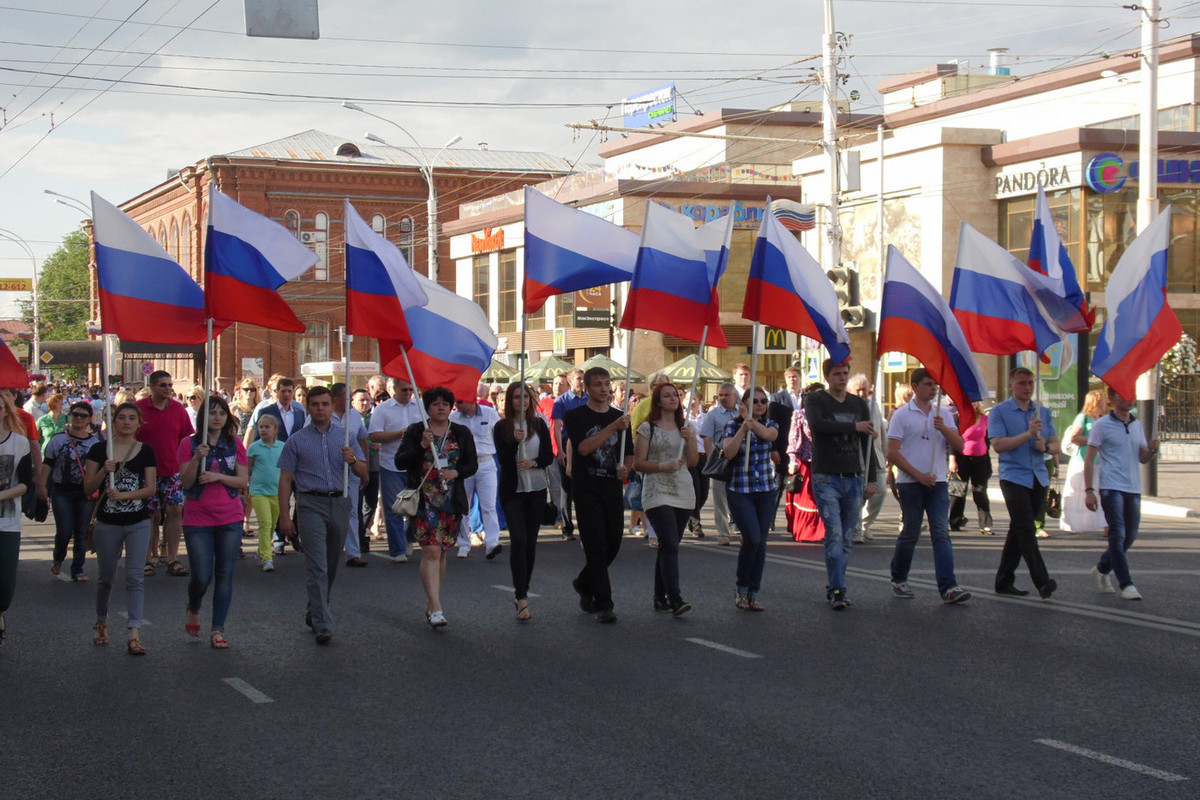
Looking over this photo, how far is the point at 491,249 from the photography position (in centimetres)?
5322

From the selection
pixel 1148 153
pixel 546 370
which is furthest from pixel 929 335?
pixel 546 370

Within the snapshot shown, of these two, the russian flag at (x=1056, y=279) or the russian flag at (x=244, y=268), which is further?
the russian flag at (x=1056, y=279)

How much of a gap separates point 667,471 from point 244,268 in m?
3.37

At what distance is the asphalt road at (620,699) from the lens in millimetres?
5754

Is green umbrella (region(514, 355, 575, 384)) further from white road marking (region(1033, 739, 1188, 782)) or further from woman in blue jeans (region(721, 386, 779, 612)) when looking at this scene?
white road marking (region(1033, 739, 1188, 782))

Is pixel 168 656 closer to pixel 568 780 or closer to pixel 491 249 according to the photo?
pixel 568 780

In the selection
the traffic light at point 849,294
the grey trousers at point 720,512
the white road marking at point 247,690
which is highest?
the traffic light at point 849,294

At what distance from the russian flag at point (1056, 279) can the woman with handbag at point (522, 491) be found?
15.8 feet

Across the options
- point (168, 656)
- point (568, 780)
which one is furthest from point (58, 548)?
point (568, 780)

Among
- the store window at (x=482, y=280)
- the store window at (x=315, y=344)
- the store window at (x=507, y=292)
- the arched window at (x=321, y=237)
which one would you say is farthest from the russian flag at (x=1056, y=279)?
the store window at (x=315, y=344)

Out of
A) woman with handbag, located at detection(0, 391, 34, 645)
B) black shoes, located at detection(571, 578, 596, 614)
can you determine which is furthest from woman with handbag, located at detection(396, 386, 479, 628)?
woman with handbag, located at detection(0, 391, 34, 645)

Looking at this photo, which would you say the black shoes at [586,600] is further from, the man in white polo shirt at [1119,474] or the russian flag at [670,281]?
the man in white polo shirt at [1119,474]

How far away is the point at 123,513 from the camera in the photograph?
877 centimetres

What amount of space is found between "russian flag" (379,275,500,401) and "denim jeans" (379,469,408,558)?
3.14 meters
